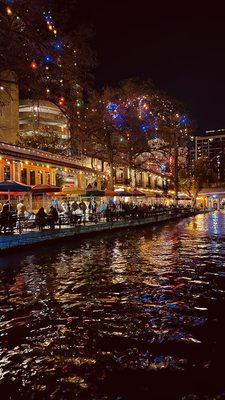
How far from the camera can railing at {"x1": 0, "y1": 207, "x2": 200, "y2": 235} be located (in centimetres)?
2039

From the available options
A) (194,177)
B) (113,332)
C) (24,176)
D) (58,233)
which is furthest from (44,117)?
(113,332)

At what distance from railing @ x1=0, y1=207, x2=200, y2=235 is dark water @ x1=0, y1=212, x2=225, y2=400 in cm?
677

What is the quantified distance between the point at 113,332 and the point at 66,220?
20224 mm

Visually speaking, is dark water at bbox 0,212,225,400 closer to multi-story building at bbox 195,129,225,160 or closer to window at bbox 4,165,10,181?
window at bbox 4,165,10,181

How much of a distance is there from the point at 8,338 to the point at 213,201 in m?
107

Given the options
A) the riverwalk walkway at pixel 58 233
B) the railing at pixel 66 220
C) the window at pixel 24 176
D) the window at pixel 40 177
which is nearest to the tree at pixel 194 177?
the railing at pixel 66 220

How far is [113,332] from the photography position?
7.23 meters

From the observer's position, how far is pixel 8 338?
7.06 m

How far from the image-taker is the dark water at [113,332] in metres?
5.27

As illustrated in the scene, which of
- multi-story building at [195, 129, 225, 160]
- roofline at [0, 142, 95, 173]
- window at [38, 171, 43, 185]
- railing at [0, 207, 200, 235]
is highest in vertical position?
multi-story building at [195, 129, 225, 160]

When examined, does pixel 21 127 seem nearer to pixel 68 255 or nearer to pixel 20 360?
pixel 68 255

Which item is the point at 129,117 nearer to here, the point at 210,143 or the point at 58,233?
the point at 58,233

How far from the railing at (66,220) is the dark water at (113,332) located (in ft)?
22.2

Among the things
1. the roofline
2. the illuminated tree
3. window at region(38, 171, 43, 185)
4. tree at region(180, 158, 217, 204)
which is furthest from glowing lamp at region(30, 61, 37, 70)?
tree at region(180, 158, 217, 204)
